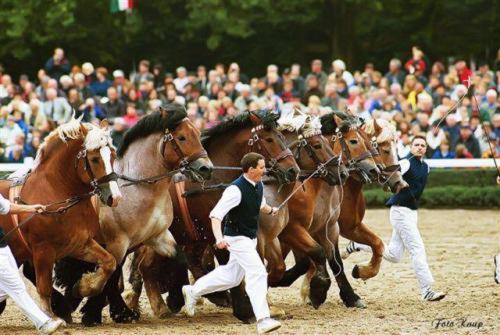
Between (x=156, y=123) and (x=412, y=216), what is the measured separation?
303 cm

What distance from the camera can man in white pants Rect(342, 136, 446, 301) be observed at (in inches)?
532

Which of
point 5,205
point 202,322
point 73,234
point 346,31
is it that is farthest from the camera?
point 346,31

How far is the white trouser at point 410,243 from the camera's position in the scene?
44.3 ft

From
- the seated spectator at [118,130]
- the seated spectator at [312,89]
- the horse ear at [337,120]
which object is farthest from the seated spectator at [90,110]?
the horse ear at [337,120]

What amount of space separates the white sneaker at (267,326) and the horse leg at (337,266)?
2.77 m

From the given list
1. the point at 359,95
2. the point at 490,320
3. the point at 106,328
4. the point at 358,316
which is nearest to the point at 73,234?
the point at 106,328

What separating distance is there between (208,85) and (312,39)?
5.51 m

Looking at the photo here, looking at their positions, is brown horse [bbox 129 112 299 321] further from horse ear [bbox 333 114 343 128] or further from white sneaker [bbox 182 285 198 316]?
horse ear [bbox 333 114 343 128]

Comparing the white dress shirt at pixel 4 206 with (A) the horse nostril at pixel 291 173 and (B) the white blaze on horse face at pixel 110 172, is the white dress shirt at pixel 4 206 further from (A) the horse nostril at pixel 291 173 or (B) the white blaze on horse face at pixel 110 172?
(A) the horse nostril at pixel 291 173

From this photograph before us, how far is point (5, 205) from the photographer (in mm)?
10891

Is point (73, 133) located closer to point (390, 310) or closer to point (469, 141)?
point (390, 310)

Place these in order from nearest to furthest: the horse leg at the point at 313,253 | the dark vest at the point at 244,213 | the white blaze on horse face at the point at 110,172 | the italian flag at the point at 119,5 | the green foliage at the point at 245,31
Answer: the dark vest at the point at 244,213
the white blaze on horse face at the point at 110,172
the horse leg at the point at 313,253
the italian flag at the point at 119,5
the green foliage at the point at 245,31

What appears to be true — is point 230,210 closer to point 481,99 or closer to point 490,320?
point 490,320

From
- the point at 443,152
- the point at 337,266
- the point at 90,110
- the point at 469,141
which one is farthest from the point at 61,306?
the point at 469,141
